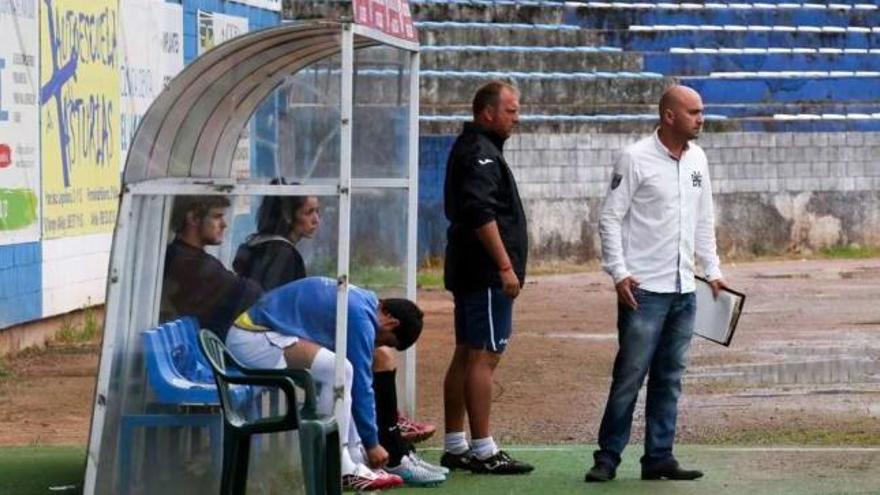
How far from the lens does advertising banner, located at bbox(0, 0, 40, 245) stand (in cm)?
1317

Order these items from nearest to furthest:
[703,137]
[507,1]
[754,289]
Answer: [754,289], [703,137], [507,1]

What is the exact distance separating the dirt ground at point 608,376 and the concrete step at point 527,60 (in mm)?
5674

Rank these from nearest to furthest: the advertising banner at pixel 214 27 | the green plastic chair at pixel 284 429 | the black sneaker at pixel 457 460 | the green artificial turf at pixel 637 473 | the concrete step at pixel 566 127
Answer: the green plastic chair at pixel 284 429, the green artificial turf at pixel 637 473, the black sneaker at pixel 457 460, the advertising banner at pixel 214 27, the concrete step at pixel 566 127

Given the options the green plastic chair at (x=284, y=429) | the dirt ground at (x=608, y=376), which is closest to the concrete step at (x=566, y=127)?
the dirt ground at (x=608, y=376)

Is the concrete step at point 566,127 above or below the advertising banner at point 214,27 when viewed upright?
below

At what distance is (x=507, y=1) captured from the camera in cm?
2647

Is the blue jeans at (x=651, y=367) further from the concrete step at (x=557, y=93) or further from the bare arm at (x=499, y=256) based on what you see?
the concrete step at (x=557, y=93)

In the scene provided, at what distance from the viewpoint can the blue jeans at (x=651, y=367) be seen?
915 cm

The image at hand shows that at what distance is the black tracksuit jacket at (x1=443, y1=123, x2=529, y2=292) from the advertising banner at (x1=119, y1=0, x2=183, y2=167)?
267 inches

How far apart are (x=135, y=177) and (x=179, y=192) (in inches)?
9.1

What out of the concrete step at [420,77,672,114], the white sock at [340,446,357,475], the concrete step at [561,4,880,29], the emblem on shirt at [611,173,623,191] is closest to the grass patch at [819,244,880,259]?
the concrete step at [420,77,672,114]

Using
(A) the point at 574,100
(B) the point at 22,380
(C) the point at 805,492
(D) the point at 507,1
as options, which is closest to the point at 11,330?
(B) the point at 22,380

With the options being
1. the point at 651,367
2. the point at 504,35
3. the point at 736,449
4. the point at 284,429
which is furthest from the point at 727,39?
the point at 284,429

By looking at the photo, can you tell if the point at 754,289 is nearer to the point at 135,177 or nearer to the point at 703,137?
the point at 703,137
